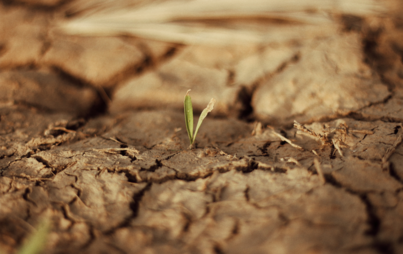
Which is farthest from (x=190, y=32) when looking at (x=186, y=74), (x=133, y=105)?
(x=133, y=105)

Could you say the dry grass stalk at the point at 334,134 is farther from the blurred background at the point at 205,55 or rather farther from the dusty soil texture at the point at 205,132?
the blurred background at the point at 205,55

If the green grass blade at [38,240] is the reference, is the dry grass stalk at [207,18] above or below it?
above

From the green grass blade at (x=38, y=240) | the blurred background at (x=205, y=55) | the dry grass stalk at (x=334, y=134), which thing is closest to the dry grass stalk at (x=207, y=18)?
the blurred background at (x=205, y=55)

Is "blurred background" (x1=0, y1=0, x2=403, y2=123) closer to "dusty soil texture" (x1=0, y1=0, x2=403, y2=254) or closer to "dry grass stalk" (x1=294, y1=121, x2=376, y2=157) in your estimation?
"dusty soil texture" (x1=0, y1=0, x2=403, y2=254)

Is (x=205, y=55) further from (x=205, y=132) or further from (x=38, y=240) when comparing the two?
(x=38, y=240)

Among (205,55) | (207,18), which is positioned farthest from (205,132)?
(207,18)
